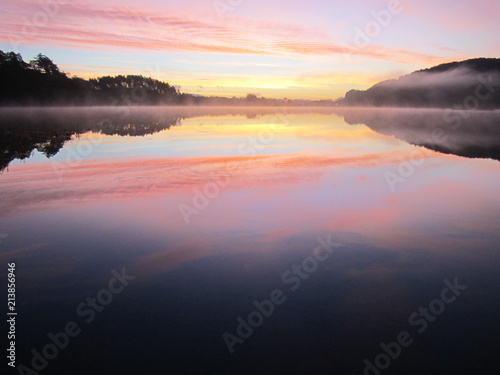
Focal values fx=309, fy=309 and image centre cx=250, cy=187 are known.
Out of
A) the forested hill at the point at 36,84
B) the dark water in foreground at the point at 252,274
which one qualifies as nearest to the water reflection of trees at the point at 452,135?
the dark water in foreground at the point at 252,274

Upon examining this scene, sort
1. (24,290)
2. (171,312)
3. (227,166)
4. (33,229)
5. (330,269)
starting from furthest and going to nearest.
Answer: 1. (227,166)
2. (33,229)
3. (330,269)
4. (24,290)
5. (171,312)

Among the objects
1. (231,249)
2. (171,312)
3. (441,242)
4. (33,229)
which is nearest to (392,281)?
(441,242)

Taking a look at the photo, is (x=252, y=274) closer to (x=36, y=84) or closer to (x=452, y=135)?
(x=452, y=135)

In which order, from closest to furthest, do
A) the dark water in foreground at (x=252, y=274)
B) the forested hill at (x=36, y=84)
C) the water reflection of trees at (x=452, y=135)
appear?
1. the dark water in foreground at (x=252, y=274)
2. the water reflection of trees at (x=452, y=135)
3. the forested hill at (x=36, y=84)

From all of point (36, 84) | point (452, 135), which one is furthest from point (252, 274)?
point (36, 84)

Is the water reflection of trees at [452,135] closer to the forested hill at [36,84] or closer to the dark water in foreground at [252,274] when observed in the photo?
the dark water in foreground at [252,274]

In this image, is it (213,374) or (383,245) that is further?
(383,245)

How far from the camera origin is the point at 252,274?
7484 mm

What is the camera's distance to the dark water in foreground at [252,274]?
16.9 feet

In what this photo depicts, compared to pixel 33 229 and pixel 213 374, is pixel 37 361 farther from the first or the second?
pixel 33 229

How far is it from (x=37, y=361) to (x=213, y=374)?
289 cm

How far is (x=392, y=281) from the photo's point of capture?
23.6ft

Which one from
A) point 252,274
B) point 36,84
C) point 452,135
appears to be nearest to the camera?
point 252,274

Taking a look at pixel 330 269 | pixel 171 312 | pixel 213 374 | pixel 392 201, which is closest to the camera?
pixel 213 374
